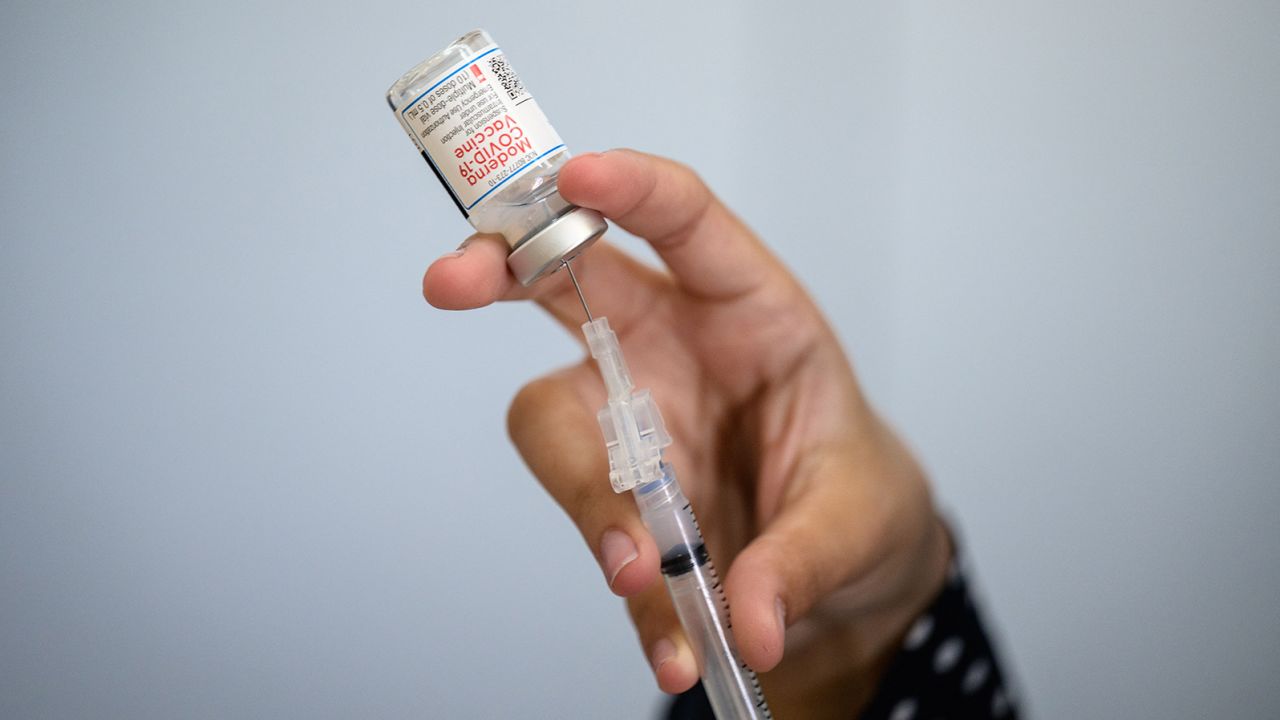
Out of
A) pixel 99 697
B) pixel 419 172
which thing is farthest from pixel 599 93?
pixel 99 697

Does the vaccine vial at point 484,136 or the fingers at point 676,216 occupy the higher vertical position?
the vaccine vial at point 484,136

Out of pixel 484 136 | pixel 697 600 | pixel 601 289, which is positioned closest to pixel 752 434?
pixel 601 289

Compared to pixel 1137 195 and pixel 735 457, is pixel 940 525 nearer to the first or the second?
pixel 735 457

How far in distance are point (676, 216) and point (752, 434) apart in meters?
0.28

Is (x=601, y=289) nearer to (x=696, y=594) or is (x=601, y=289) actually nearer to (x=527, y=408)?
(x=527, y=408)

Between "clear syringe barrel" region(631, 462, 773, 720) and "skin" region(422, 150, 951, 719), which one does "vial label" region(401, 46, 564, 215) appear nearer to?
"skin" region(422, 150, 951, 719)

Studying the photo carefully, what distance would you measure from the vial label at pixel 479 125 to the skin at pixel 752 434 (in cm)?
13

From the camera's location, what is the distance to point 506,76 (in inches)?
25.8

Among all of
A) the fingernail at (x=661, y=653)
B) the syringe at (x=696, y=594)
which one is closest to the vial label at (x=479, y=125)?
the syringe at (x=696, y=594)

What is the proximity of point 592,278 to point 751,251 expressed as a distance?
0.17 m

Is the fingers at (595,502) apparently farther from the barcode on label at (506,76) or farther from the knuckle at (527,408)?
the barcode on label at (506,76)

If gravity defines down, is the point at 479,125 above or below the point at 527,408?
above

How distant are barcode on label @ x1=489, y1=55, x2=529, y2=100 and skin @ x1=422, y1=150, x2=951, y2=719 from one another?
0.14 m

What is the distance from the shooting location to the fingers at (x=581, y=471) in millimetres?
672
